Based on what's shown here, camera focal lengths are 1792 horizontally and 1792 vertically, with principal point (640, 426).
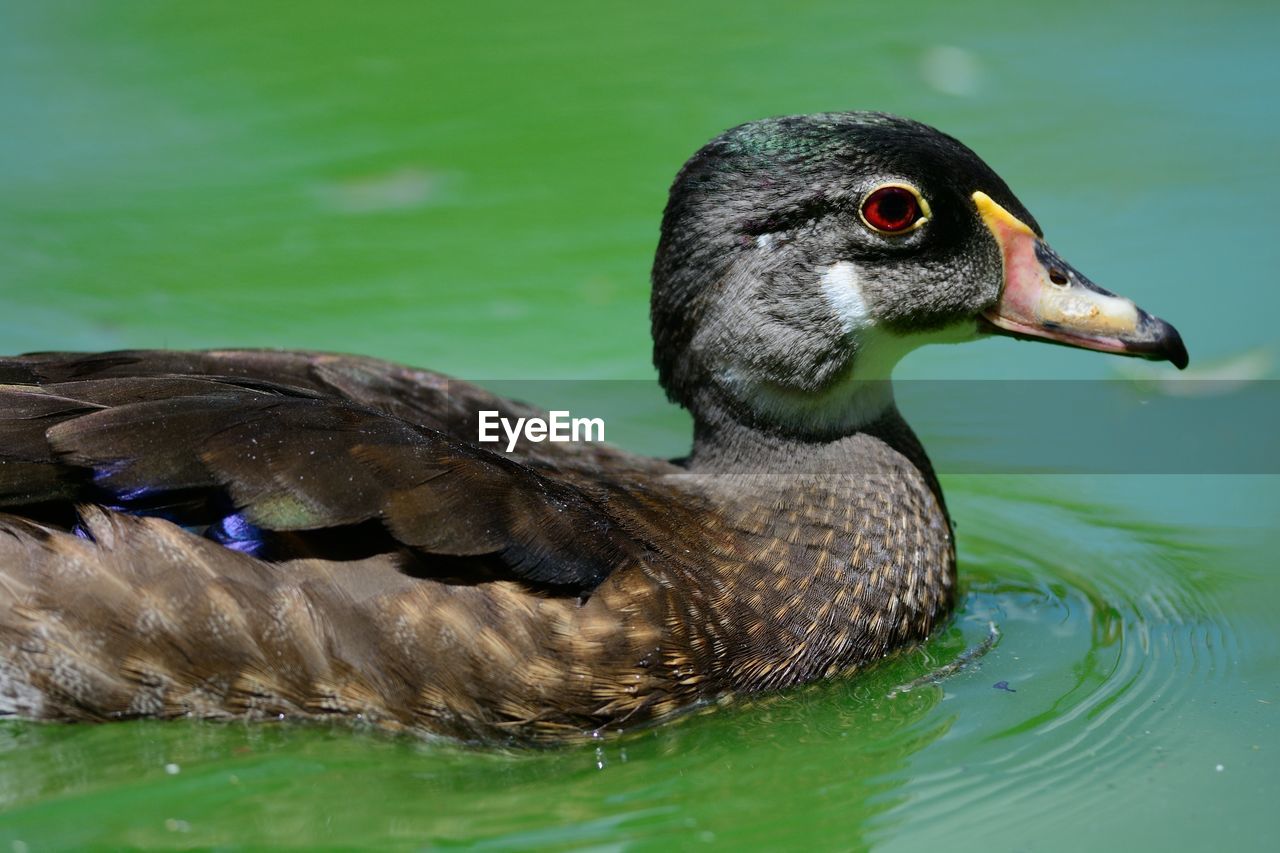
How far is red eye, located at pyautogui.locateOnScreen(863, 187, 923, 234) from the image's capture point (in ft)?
18.6

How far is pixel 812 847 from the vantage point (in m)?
4.76

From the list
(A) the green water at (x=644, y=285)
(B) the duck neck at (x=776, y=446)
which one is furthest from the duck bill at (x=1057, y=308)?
(A) the green water at (x=644, y=285)

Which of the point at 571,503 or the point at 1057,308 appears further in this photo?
the point at 1057,308

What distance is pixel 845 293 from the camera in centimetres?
576

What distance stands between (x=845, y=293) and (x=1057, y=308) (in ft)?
2.28

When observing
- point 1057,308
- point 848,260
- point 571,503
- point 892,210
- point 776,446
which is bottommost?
point 571,503

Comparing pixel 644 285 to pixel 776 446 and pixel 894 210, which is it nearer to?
pixel 776 446

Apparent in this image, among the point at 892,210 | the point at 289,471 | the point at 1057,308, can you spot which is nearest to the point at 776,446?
the point at 892,210

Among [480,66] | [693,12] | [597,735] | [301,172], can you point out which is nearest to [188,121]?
[301,172]

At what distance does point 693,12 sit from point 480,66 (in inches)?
55.0

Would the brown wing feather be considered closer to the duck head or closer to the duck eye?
the duck head

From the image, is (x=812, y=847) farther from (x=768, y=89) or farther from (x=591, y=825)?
(x=768, y=89)

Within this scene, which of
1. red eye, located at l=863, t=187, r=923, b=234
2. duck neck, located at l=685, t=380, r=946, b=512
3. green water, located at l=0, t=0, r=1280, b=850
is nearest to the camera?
green water, located at l=0, t=0, r=1280, b=850

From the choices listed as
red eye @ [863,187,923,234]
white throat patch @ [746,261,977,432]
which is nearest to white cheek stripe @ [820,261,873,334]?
white throat patch @ [746,261,977,432]
